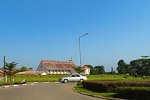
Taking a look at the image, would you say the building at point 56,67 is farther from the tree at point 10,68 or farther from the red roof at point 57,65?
the tree at point 10,68

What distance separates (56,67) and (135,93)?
12533cm

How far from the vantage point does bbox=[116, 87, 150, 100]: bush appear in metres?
20.6

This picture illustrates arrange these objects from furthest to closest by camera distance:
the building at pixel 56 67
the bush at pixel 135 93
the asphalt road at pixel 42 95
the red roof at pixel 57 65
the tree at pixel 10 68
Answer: the red roof at pixel 57 65 → the building at pixel 56 67 → the tree at pixel 10 68 → the asphalt road at pixel 42 95 → the bush at pixel 135 93

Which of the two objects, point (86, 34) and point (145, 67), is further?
point (145, 67)

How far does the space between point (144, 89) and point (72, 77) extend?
40.4m

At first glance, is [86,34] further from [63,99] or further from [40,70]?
[40,70]

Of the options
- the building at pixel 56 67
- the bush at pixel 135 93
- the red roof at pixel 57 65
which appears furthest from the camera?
the red roof at pixel 57 65

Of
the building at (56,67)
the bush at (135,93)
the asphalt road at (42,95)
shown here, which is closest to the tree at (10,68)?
the asphalt road at (42,95)

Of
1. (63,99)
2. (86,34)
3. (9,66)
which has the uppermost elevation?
(86,34)

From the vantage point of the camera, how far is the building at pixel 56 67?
145 meters

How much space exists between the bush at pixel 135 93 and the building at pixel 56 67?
4764 inches

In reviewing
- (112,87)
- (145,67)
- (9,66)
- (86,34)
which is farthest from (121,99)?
(145,67)

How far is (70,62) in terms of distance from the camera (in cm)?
15525

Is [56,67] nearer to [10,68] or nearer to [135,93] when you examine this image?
[10,68]
